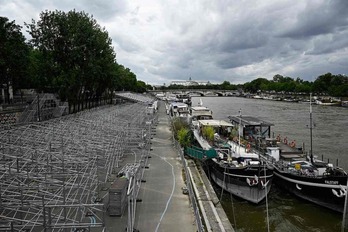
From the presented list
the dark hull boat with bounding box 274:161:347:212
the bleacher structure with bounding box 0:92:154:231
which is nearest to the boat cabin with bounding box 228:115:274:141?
the dark hull boat with bounding box 274:161:347:212

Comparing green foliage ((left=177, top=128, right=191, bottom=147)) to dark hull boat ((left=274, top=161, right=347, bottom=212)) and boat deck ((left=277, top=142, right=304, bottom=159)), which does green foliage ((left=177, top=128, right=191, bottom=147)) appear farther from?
dark hull boat ((left=274, top=161, right=347, bottom=212))

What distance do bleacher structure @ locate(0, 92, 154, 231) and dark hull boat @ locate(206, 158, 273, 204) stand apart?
27.5 ft

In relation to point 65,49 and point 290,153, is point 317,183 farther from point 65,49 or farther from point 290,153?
point 65,49

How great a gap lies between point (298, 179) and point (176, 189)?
31.9 ft

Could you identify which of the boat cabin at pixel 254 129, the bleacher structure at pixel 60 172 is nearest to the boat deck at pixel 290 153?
the boat cabin at pixel 254 129

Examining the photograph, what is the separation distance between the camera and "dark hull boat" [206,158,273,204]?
943 inches

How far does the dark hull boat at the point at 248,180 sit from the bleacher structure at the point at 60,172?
27.5ft

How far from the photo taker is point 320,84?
168 m

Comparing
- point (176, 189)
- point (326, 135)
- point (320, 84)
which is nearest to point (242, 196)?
point (176, 189)

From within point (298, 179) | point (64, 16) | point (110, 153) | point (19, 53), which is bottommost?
point (298, 179)

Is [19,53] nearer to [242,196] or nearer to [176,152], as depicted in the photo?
[176,152]

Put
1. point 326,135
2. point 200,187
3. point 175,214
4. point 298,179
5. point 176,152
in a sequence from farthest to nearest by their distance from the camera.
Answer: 1. point 326,135
2. point 176,152
3. point 298,179
4. point 200,187
5. point 175,214

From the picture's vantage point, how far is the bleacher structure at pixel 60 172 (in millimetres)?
13255

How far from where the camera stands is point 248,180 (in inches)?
951
